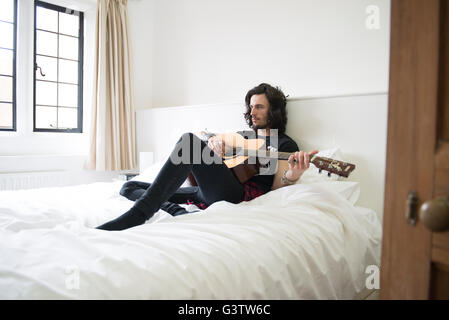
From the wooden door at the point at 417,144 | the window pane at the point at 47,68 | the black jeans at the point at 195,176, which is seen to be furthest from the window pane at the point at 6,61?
the wooden door at the point at 417,144

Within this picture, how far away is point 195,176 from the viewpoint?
1502 mm

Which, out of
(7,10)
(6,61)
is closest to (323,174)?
(6,61)

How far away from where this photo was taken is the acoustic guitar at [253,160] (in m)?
1.39

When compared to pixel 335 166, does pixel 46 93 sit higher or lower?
higher

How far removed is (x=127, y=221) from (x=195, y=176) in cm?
42

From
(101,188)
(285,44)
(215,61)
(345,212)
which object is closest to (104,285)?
(345,212)

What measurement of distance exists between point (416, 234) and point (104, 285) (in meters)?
0.59

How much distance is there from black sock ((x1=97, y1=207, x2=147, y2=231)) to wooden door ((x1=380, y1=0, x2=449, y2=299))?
92 centimetres

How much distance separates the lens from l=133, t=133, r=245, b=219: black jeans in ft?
4.17

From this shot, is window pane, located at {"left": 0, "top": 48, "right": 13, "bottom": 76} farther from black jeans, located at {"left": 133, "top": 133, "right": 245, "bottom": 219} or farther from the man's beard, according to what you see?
the man's beard

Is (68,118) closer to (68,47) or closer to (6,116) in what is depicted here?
(6,116)

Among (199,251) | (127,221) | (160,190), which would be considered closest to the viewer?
(199,251)
